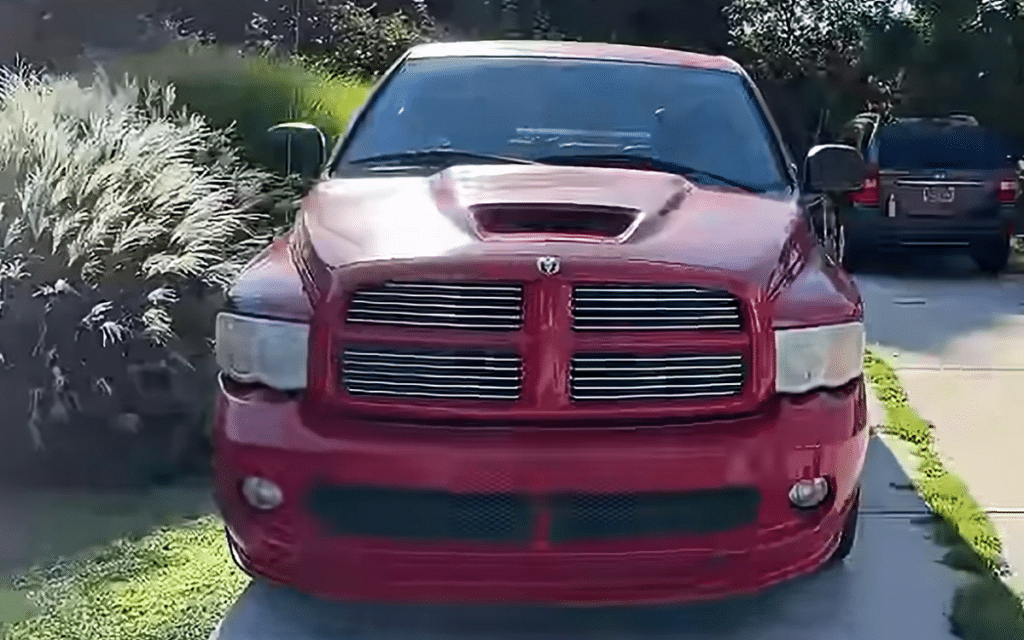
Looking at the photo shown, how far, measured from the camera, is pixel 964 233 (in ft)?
40.2

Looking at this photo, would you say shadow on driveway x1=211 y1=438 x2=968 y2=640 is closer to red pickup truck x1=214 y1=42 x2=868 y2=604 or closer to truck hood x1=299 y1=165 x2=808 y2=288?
red pickup truck x1=214 y1=42 x2=868 y2=604

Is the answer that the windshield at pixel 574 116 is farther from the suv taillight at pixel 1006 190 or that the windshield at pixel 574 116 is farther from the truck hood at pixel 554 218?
the suv taillight at pixel 1006 190

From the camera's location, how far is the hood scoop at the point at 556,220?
377 centimetres

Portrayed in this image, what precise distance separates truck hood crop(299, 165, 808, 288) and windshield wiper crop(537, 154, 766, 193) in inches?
4.3

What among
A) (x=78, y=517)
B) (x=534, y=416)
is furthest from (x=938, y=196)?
(x=534, y=416)

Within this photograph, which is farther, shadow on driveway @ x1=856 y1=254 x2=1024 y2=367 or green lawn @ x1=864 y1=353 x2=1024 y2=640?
shadow on driveway @ x1=856 y1=254 x2=1024 y2=367

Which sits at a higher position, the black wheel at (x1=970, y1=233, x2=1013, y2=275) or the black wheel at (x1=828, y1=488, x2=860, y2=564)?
the black wheel at (x1=828, y1=488, x2=860, y2=564)

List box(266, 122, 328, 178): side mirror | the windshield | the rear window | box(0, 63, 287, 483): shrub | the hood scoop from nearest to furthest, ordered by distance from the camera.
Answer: the hood scoop → the windshield → box(0, 63, 287, 483): shrub → box(266, 122, 328, 178): side mirror → the rear window

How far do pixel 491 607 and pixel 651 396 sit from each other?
0.99m

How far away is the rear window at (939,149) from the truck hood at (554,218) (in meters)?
8.30

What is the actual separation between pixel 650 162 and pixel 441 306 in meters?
1.41

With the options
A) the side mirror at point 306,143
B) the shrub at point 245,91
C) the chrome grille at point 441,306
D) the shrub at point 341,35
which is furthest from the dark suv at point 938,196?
the chrome grille at point 441,306

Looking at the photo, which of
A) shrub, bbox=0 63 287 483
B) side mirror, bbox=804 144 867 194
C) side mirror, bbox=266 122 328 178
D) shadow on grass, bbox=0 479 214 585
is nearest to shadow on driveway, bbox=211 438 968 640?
shadow on grass, bbox=0 479 214 585

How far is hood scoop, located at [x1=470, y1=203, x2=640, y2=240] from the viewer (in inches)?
149
